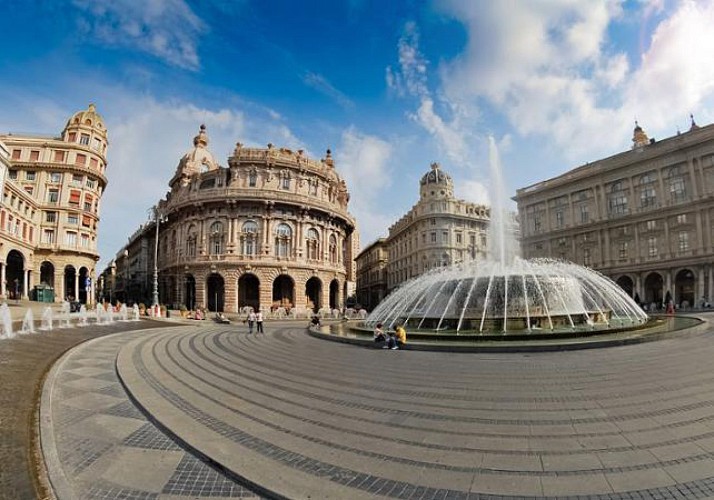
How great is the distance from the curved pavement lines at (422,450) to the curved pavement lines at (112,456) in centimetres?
35

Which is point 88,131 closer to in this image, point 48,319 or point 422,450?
point 48,319

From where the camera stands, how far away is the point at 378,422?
5570mm

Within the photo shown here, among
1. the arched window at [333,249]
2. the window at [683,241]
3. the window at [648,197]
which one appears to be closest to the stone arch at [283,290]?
the arched window at [333,249]

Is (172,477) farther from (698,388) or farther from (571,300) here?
(571,300)

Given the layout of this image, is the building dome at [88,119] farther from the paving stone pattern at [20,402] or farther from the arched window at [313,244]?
the paving stone pattern at [20,402]

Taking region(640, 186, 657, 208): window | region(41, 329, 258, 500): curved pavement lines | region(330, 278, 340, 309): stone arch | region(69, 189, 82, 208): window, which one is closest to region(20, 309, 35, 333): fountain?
region(41, 329, 258, 500): curved pavement lines

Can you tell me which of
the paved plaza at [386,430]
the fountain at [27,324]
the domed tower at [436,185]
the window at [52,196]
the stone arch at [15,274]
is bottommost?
the paved plaza at [386,430]

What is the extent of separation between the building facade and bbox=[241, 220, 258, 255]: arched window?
42.2m

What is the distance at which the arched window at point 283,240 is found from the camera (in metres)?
46.1

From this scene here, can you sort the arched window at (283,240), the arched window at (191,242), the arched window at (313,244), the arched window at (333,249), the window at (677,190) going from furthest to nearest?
the arched window at (333,249) → the arched window at (313,244) → the arched window at (191,242) → the arched window at (283,240) → the window at (677,190)

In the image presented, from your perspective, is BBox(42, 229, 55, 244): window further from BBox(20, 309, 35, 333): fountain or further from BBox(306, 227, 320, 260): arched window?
BBox(20, 309, 35, 333): fountain

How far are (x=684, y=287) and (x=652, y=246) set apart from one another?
5.54 meters

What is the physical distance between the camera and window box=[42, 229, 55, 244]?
48625 mm

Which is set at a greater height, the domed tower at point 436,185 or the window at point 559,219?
the domed tower at point 436,185
